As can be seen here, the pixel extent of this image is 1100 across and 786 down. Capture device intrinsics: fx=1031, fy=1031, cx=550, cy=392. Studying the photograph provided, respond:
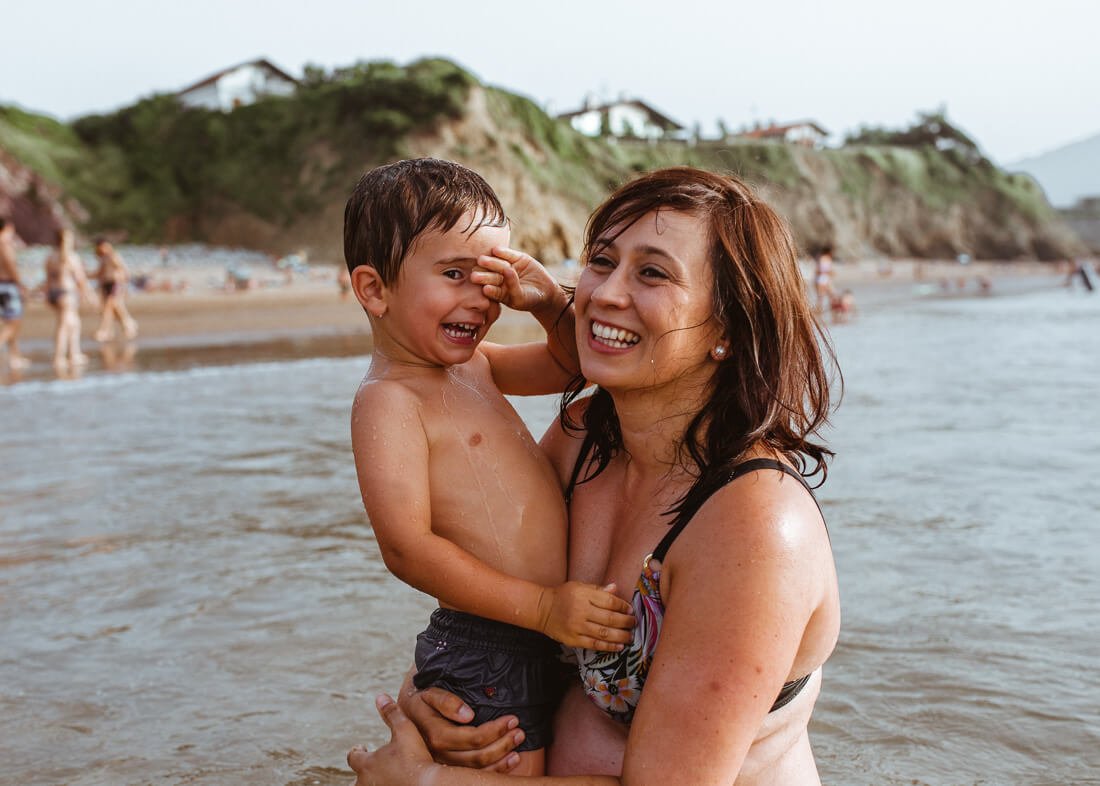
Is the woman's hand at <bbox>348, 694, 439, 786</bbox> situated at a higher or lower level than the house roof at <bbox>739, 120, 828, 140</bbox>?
lower

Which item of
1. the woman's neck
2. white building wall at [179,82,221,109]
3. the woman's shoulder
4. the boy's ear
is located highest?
white building wall at [179,82,221,109]

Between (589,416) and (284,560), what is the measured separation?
3364mm

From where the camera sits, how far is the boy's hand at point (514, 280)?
2434mm

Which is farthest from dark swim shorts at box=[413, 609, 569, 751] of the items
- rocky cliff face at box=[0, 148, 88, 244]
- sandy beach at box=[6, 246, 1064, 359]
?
rocky cliff face at box=[0, 148, 88, 244]

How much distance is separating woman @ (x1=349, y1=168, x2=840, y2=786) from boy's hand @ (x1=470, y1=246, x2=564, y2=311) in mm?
258

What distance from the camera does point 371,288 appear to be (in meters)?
2.50

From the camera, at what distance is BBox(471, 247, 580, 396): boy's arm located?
246 centimetres

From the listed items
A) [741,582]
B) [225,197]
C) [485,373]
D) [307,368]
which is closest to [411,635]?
[485,373]

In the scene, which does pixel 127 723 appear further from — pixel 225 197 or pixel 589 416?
pixel 225 197

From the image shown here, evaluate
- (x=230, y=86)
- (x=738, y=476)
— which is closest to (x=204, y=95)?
(x=230, y=86)

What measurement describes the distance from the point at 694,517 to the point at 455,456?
70 cm

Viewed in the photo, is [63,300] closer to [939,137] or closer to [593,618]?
[593,618]

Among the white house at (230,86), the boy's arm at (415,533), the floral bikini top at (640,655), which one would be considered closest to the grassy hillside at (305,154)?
the white house at (230,86)

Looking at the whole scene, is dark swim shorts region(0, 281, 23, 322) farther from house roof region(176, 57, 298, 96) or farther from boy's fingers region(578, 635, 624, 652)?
house roof region(176, 57, 298, 96)
